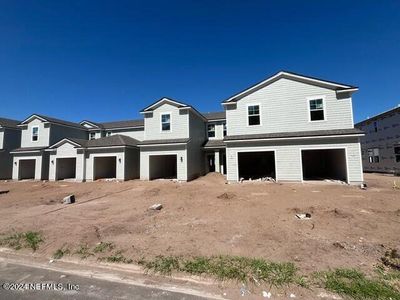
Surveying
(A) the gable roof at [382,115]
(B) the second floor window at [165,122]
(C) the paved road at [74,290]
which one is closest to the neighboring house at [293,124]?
(B) the second floor window at [165,122]

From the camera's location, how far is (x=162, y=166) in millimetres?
22203

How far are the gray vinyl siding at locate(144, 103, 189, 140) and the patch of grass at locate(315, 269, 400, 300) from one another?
15756mm

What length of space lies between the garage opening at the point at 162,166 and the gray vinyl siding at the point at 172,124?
2252 millimetres

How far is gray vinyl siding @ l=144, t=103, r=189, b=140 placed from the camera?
1895 cm

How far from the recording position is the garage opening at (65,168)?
22592 millimetres

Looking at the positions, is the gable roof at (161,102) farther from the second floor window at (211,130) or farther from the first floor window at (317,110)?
the first floor window at (317,110)

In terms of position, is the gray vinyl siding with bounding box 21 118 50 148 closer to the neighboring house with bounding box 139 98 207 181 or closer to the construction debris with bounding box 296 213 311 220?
the neighboring house with bounding box 139 98 207 181

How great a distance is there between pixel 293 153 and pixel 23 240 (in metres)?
14.9

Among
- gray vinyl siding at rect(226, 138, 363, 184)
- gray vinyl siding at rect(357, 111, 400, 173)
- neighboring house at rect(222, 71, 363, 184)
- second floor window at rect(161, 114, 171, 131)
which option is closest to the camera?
gray vinyl siding at rect(226, 138, 363, 184)

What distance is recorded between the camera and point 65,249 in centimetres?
551

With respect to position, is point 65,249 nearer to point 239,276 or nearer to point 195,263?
point 195,263

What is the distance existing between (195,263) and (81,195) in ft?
40.6

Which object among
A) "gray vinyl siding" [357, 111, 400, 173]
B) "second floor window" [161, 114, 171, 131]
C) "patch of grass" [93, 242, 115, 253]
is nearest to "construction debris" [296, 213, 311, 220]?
"patch of grass" [93, 242, 115, 253]

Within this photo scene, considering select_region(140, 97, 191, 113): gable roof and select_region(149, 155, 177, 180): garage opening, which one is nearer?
select_region(140, 97, 191, 113): gable roof
